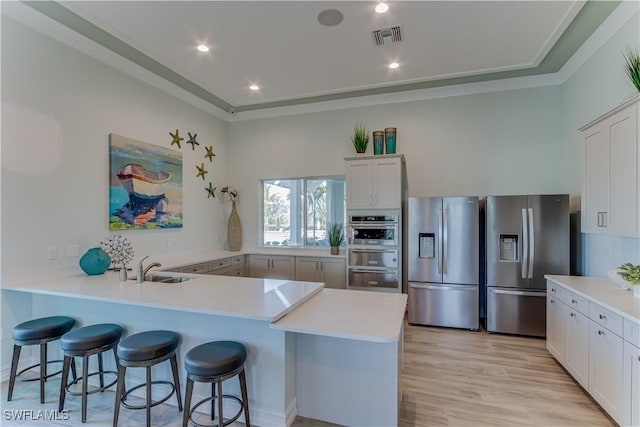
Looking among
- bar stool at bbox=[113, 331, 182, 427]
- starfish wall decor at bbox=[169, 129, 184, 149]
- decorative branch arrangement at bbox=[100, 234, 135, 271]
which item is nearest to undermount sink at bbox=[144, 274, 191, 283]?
decorative branch arrangement at bbox=[100, 234, 135, 271]

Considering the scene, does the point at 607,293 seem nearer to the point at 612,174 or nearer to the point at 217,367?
the point at 612,174

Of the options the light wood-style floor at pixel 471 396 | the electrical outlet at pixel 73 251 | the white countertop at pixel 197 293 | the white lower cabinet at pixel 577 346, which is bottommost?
the light wood-style floor at pixel 471 396

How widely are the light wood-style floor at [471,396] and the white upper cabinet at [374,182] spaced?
1965 millimetres

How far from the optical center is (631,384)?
2027 mm

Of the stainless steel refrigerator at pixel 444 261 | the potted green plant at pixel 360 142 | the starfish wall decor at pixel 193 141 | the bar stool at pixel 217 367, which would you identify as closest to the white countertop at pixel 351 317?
the bar stool at pixel 217 367

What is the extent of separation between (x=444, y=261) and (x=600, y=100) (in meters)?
2.49

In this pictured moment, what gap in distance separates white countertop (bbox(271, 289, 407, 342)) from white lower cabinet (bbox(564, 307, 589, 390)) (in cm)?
158

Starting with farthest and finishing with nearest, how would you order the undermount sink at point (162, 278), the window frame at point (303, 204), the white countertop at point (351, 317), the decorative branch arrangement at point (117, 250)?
1. the window frame at point (303, 204)
2. the decorative branch arrangement at point (117, 250)
3. the undermount sink at point (162, 278)
4. the white countertop at point (351, 317)

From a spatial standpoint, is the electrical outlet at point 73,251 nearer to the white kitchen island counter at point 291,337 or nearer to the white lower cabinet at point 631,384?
the white kitchen island counter at point 291,337

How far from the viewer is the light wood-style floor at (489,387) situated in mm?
2316

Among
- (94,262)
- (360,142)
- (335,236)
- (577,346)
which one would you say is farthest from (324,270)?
(577,346)

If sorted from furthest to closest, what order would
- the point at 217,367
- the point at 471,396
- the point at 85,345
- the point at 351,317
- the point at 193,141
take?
the point at 193,141 < the point at 471,396 < the point at 85,345 < the point at 351,317 < the point at 217,367

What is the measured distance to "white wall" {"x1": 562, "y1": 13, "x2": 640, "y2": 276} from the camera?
2947mm

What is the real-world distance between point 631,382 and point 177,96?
5.78 m
